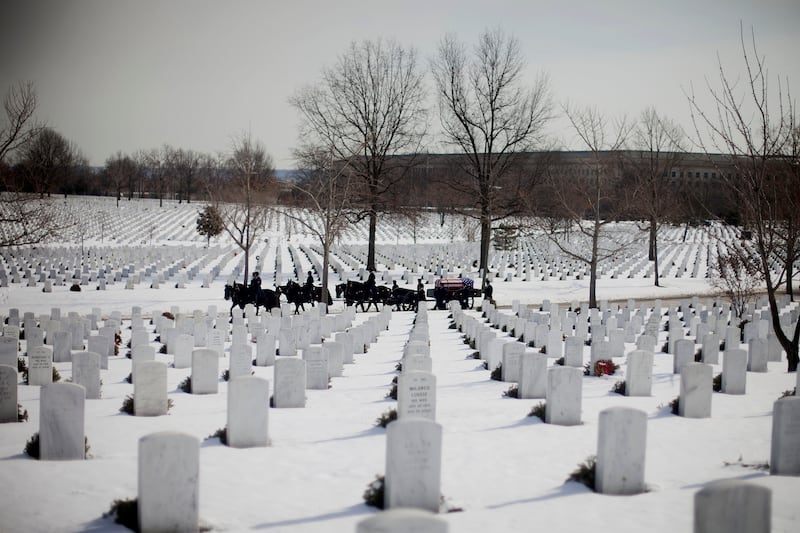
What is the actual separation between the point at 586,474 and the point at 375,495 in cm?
223

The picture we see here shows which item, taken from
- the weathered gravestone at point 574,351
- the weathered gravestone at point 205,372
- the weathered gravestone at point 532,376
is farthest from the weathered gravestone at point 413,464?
the weathered gravestone at point 574,351

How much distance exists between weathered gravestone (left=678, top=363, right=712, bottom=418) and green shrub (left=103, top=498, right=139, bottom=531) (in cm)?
752

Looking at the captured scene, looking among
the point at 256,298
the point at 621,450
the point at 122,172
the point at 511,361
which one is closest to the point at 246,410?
the point at 621,450

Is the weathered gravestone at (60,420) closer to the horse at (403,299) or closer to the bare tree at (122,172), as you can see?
the horse at (403,299)

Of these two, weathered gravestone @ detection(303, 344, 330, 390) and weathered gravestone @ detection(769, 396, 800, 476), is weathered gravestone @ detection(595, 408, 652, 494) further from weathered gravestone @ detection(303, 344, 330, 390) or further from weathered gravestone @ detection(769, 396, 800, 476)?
weathered gravestone @ detection(303, 344, 330, 390)

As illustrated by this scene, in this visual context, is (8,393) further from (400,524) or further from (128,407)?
(400,524)

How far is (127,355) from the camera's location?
16062 millimetres

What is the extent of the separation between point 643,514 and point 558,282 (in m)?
32.9

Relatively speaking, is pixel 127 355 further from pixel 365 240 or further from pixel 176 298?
pixel 365 240

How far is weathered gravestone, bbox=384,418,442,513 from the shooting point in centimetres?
654

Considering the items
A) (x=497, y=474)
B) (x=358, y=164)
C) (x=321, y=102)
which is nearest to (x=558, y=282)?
(x=358, y=164)

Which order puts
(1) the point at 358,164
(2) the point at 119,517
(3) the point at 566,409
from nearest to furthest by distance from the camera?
(2) the point at 119,517 → (3) the point at 566,409 → (1) the point at 358,164

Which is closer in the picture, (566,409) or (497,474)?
(497,474)


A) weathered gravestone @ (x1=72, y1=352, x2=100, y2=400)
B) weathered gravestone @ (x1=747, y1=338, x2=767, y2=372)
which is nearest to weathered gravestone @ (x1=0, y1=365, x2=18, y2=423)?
weathered gravestone @ (x1=72, y1=352, x2=100, y2=400)
